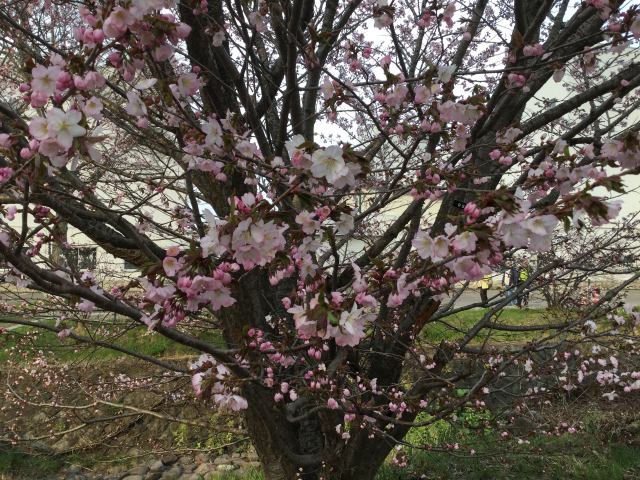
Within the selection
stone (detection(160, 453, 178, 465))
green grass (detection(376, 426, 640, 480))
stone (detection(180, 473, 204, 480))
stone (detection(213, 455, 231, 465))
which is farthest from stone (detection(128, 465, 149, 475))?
green grass (detection(376, 426, 640, 480))

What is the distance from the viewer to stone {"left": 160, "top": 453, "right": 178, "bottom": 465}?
254 inches

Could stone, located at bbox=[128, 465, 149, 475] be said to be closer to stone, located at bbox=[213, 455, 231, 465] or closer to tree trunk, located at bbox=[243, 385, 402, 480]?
stone, located at bbox=[213, 455, 231, 465]

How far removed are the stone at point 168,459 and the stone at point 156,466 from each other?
0.24 ft

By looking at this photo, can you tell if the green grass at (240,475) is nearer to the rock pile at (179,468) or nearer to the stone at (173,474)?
the rock pile at (179,468)

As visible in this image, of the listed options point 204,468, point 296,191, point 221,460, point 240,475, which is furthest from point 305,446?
point 221,460

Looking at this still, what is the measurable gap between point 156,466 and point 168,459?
21 cm

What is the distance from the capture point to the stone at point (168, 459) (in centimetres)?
645

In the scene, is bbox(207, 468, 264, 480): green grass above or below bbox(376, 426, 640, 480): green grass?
above

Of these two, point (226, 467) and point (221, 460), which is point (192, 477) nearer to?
point (226, 467)

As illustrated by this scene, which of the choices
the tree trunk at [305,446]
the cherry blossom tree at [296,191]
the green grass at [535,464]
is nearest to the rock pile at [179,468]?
the green grass at [535,464]

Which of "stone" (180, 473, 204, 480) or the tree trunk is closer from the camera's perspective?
the tree trunk

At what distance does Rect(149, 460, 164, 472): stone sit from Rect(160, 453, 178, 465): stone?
0.07 meters

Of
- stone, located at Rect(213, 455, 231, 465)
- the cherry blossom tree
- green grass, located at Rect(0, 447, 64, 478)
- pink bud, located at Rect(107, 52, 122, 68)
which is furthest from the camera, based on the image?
stone, located at Rect(213, 455, 231, 465)

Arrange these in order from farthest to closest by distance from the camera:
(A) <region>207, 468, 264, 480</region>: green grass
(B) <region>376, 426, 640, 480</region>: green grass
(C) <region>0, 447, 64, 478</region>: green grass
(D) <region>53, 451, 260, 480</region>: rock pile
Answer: (C) <region>0, 447, 64, 478</region>: green grass
(D) <region>53, 451, 260, 480</region>: rock pile
(A) <region>207, 468, 264, 480</region>: green grass
(B) <region>376, 426, 640, 480</region>: green grass
